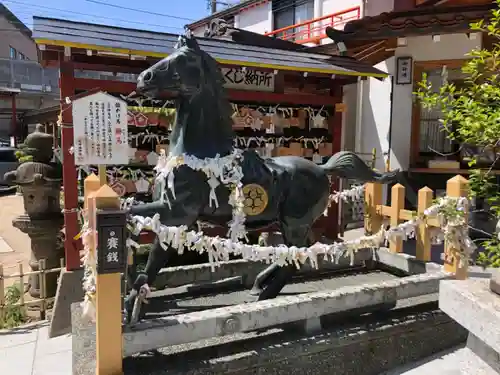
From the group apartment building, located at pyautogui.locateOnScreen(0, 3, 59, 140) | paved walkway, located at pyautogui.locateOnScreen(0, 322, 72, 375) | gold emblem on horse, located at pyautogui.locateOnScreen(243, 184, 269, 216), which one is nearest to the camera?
gold emblem on horse, located at pyautogui.locateOnScreen(243, 184, 269, 216)

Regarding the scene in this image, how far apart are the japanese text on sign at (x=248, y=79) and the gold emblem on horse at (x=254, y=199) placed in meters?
2.99

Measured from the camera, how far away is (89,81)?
5566 mm

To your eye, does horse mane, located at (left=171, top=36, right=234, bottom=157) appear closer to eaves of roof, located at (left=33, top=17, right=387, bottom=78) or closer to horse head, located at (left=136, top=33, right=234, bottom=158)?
horse head, located at (left=136, top=33, right=234, bottom=158)

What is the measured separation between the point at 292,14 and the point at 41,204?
12.1m

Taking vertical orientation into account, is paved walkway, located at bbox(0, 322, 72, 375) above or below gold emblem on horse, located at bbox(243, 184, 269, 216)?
below

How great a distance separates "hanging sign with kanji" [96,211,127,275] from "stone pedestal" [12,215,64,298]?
406 centimetres

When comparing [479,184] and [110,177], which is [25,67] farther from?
[479,184]

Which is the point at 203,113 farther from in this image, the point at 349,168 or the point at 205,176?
the point at 349,168

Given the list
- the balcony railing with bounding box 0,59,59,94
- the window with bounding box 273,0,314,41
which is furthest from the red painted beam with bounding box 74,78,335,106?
the balcony railing with bounding box 0,59,59,94

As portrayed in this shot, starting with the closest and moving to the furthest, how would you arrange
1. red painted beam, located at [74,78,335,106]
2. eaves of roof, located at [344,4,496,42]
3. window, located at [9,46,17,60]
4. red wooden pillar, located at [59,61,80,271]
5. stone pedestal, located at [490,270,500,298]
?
1. stone pedestal, located at [490,270,500,298]
2. red wooden pillar, located at [59,61,80,271]
3. red painted beam, located at [74,78,335,106]
4. eaves of roof, located at [344,4,496,42]
5. window, located at [9,46,17,60]

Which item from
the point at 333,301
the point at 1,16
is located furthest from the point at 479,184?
the point at 1,16

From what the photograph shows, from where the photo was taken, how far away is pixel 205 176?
3.86 m

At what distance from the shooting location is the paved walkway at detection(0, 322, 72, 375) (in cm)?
425

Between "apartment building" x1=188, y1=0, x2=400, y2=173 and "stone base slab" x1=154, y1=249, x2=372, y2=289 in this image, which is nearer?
"stone base slab" x1=154, y1=249, x2=372, y2=289
